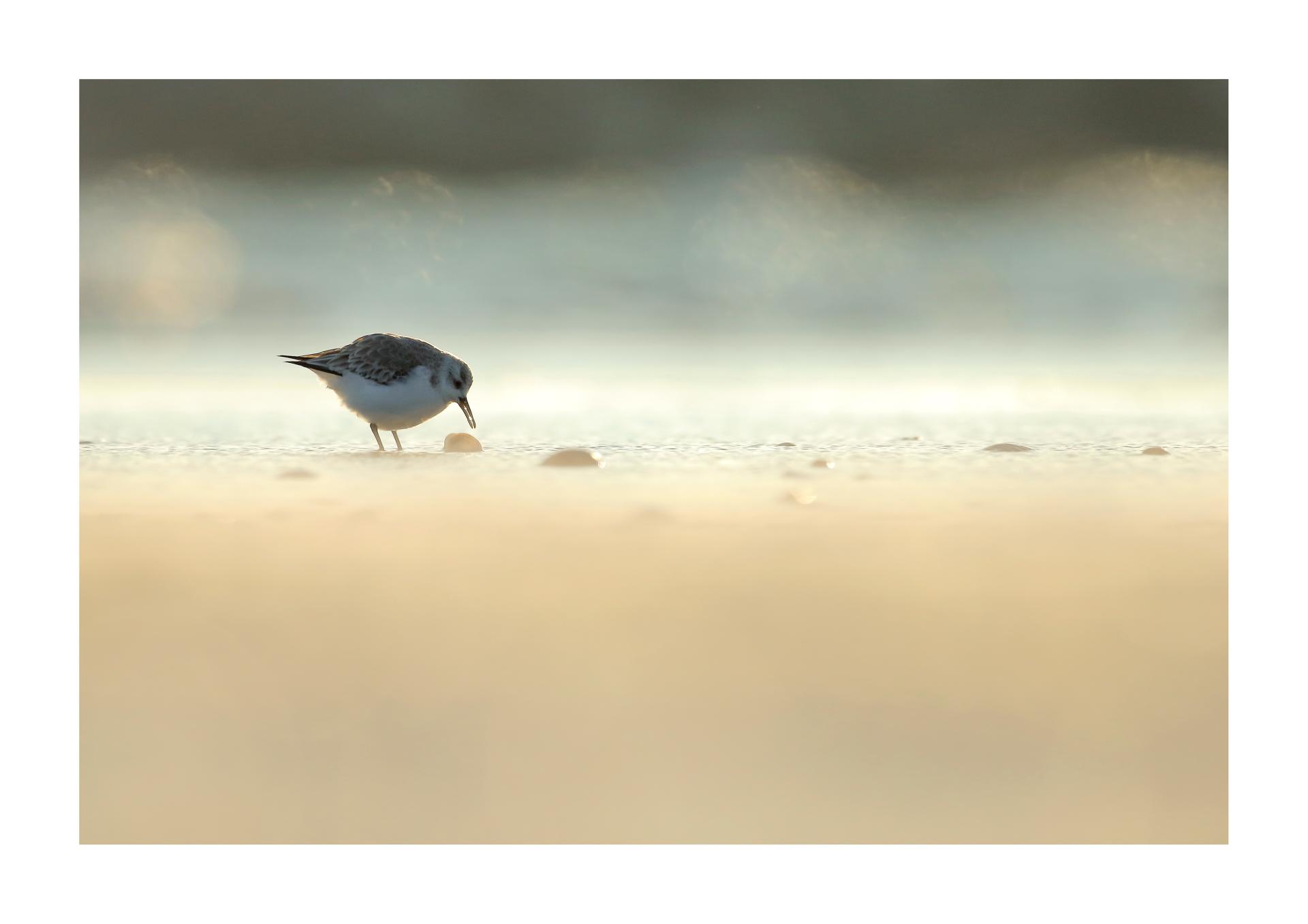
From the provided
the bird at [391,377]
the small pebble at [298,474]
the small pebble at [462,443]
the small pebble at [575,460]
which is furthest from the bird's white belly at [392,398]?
the small pebble at [575,460]

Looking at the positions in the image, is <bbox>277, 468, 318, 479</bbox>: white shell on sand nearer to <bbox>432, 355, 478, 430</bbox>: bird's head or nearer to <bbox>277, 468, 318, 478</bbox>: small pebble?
<bbox>277, 468, 318, 478</bbox>: small pebble

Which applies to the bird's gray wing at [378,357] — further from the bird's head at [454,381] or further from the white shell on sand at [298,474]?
the white shell on sand at [298,474]

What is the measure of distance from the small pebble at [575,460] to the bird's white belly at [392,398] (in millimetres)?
958

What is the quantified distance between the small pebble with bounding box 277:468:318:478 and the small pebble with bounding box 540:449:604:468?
916 mm

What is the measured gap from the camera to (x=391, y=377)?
16.9 feet

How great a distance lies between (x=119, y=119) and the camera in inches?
159

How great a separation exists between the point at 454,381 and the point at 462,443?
48cm

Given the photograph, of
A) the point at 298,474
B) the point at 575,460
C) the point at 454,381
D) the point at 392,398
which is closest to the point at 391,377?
the point at 392,398

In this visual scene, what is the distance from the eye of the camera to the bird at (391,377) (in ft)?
16.7

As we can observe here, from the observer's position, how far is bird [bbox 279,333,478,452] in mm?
5090

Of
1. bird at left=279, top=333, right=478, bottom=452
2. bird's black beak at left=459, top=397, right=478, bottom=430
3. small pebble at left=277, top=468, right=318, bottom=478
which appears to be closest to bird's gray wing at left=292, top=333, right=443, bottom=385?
bird at left=279, top=333, right=478, bottom=452

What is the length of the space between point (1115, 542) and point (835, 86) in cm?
196

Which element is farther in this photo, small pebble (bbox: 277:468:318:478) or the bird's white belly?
the bird's white belly

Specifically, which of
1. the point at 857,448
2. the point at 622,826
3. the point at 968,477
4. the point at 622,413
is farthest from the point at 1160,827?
the point at 622,413
